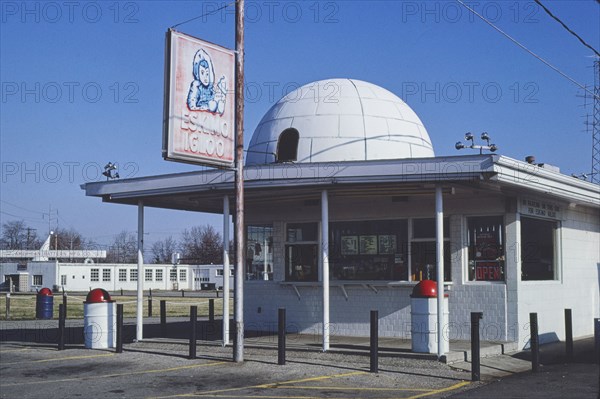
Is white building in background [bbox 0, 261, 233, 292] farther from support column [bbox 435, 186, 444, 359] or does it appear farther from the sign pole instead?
support column [bbox 435, 186, 444, 359]

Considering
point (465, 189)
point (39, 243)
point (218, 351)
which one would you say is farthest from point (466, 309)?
point (39, 243)

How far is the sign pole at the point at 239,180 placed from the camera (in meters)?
15.1

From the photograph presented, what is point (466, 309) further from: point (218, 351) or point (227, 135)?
point (227, 135)

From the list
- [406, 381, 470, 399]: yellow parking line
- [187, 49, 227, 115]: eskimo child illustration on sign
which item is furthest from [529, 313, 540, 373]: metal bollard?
[187, 49, 227, 115]: eskimo child illustration on sign

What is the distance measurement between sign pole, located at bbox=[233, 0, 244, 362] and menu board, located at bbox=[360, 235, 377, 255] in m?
5.09

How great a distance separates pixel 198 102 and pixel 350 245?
6.72 meters

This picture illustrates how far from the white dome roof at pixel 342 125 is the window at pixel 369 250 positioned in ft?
6.15

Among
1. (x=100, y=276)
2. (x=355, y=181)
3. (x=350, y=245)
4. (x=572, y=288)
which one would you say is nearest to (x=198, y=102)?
(x=355, y=181)

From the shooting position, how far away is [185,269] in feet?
307

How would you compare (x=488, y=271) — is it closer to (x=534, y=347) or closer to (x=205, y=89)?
(x=534, y=347)

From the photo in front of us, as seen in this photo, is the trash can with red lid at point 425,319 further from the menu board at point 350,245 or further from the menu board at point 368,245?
the menu board at point 350,245

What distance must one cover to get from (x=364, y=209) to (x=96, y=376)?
28.0 feet

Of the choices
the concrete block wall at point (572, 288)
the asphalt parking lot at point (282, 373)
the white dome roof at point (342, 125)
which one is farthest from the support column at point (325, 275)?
the concrete block wall at point (572, 288)

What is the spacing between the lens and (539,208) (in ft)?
62.5
